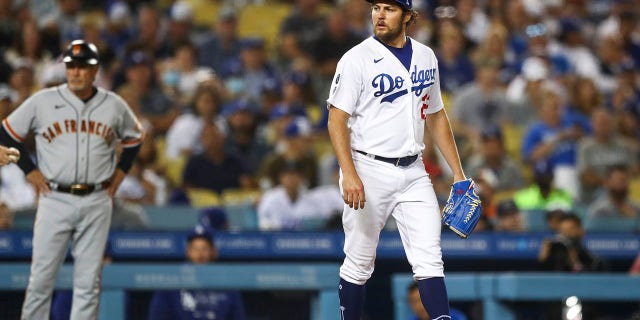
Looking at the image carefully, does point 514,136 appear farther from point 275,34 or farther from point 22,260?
point 22,260

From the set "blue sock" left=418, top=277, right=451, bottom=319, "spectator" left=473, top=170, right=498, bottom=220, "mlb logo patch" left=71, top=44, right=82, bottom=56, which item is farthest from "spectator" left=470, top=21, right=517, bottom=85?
"blue sock" left=418, top=277, right=451, bottom=319

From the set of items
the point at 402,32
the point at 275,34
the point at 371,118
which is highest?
the point at 275,34

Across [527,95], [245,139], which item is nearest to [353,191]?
[245,139]

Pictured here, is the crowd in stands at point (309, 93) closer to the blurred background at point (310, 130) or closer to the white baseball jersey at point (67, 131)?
the blurred background at point (310, 130)

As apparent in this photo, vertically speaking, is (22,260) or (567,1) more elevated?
(567,1)

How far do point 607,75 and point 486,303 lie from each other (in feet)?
23.8

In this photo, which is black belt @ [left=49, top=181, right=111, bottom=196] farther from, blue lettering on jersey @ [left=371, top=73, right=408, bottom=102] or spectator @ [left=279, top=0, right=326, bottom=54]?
spectator @ [left=279, top=0, right=326, bottom=54]

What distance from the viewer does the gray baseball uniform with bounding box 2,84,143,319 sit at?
634 cm

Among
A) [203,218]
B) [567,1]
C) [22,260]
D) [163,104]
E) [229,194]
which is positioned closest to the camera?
[22,260]

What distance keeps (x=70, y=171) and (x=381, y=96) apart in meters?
1.99

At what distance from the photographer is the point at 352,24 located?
44.3 ft

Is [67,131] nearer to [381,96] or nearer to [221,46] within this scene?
[381,96]

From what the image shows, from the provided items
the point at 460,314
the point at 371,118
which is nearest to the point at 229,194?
the point at 460,314

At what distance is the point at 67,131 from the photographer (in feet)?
21.3
